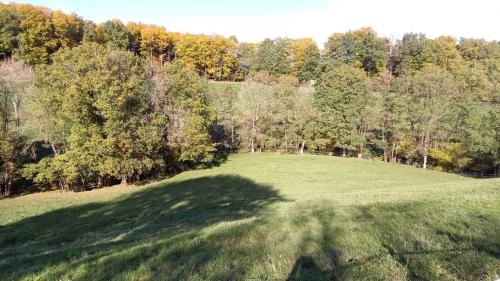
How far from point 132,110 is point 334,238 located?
38.1 meters

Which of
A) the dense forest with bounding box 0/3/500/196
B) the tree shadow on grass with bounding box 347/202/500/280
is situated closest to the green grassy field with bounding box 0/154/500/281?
the tree shadow on grass with bounding box 347/202/500/280

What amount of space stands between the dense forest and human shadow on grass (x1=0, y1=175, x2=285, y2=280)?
777 centimetres

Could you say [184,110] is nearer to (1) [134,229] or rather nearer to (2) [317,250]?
(1) [134,229]

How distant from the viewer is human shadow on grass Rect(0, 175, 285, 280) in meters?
9.02

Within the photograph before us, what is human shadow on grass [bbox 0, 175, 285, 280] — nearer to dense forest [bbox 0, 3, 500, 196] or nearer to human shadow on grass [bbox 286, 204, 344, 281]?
human shadow on grass [bbox 286, 204, 344, 281]

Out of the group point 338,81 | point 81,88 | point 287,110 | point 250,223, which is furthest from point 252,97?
point 250,223

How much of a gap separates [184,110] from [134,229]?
31.4 meters

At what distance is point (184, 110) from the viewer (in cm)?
4912

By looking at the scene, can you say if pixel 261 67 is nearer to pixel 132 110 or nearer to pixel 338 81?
pixel 338 81

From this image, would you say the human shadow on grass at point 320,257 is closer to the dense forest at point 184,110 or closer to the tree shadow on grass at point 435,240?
the tree shadow on grass at point 435,240

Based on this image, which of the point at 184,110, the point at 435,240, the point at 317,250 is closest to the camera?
the point at 317,250

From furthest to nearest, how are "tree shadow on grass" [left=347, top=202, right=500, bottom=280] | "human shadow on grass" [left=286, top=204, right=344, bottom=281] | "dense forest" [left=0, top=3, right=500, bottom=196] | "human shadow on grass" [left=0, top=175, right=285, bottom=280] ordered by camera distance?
1. "dense forest" [left=0, top=3, right=500, bottom=196]
2. "human shadow on grass" [left=0, top=175, right=285, bottom=280]
3. "human shadow on grass" [left=286, top=204, right=344, bottom=281]
4. "tree shadow on grass" [left=347, top=202, right=500, bottom=280]

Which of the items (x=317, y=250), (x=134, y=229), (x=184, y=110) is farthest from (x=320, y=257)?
(x=184, y=110)

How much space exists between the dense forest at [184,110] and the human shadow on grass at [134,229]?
25.5 ft
